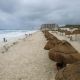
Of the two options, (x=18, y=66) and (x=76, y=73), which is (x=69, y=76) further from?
(x=18, y=66)

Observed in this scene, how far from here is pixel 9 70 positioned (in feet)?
31.4

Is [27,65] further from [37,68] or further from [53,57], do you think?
[53,57]

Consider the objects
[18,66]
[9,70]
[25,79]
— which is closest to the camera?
[25,79]

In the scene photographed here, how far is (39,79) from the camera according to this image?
796 cm

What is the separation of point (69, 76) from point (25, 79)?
368 centimetres

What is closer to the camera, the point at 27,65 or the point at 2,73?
the point at 2,73

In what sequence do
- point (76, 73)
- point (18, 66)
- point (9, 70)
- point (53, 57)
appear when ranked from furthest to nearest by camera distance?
point (18, 66), point (9, 70), point (53, 57), point (76, 73)

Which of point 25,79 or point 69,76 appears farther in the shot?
point 25,79

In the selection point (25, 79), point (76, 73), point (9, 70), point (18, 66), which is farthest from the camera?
point (18, 66)

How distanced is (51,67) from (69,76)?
17.5 feet

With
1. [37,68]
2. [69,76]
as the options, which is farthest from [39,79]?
[69,76]

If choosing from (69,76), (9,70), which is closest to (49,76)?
(9,70)

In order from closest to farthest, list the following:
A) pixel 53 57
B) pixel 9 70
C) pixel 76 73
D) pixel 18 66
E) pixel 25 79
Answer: pixel 76 73 → pixel 25 79 → pixel 53 57 → pixel 9 70 → pixel 18 66

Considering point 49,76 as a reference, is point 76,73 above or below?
above
